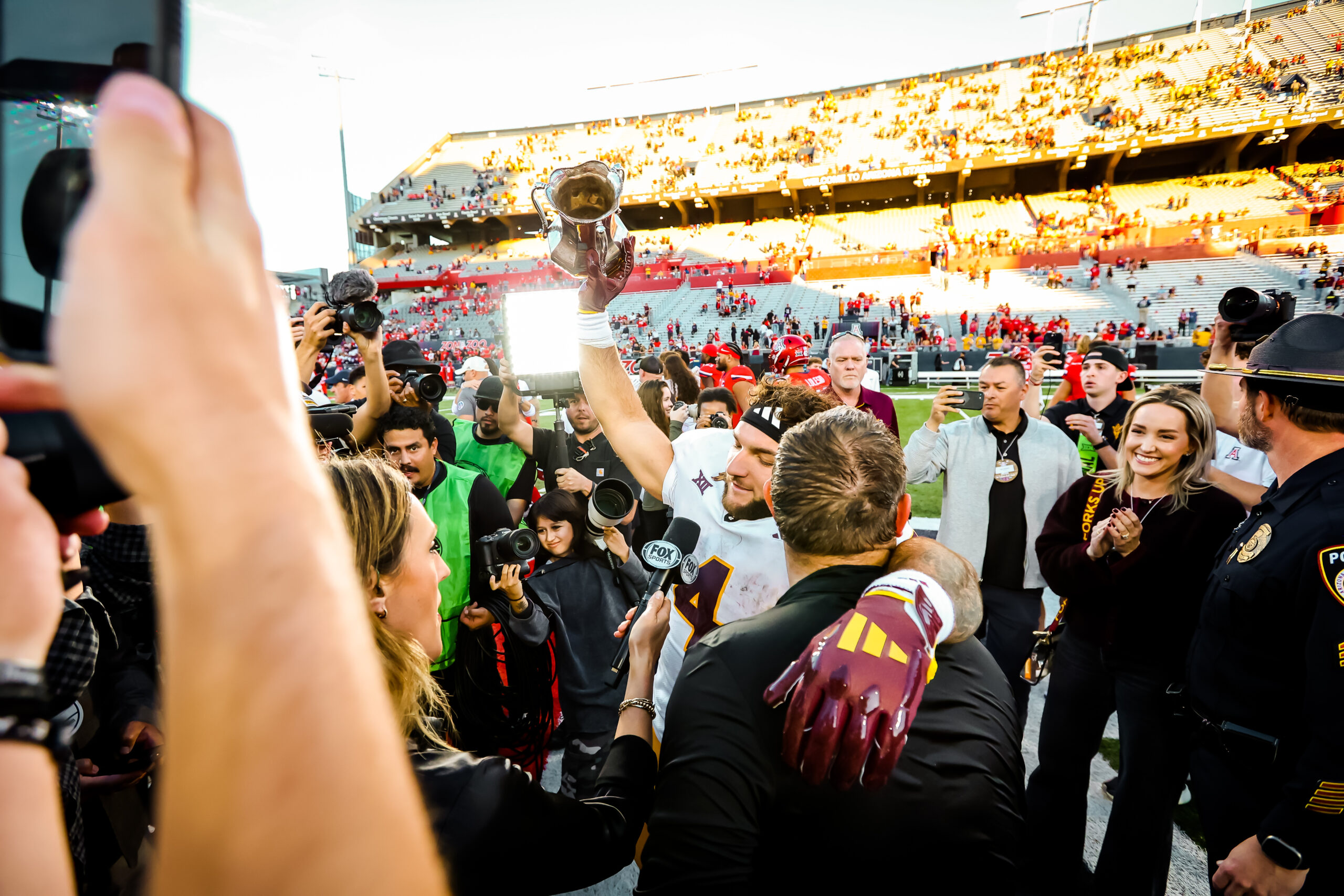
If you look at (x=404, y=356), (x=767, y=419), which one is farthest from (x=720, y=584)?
(x=404, y=356)

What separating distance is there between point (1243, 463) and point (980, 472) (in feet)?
4.63

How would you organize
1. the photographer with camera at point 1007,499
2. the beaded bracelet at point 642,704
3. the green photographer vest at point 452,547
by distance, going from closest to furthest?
the beaded bracelet at point 642,704
the green photographer vest at point 452,547
the photographer with camera at point 1007,499

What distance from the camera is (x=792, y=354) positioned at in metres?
5.74

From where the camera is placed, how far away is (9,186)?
1.56 feet

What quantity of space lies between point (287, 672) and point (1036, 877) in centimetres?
363

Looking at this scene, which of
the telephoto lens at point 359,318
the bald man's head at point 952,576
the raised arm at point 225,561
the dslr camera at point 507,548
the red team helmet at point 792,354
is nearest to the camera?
the raised arm at point 225,561

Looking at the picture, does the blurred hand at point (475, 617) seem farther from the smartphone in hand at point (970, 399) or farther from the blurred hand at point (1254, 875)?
the smartphone in hand at point (970, 399)

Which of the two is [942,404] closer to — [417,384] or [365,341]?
[417,384]

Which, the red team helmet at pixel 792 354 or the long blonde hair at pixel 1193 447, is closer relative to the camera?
the long blonde hair at pixel 1193 447

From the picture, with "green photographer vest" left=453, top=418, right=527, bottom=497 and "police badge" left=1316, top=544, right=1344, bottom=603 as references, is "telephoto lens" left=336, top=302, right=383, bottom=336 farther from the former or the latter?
"police badge" left=1316, top=544, right=1344, bottom=603

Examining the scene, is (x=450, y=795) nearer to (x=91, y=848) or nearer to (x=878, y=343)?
(x=91, y=848)

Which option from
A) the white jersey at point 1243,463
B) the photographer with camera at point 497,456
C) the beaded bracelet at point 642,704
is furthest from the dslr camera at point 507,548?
the white jersey at point 1243,463

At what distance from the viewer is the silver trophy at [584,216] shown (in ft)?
8.46

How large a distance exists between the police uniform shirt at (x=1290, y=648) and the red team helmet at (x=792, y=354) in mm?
3664
